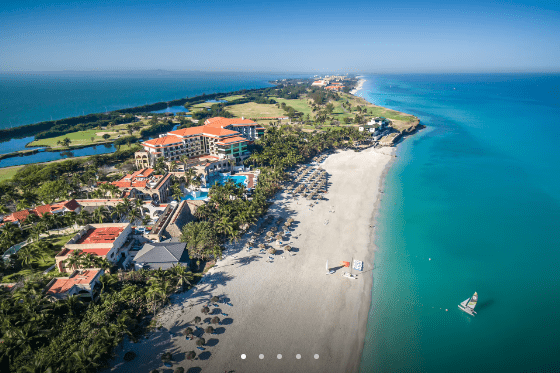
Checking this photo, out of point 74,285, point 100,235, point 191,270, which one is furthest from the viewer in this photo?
point 100,235

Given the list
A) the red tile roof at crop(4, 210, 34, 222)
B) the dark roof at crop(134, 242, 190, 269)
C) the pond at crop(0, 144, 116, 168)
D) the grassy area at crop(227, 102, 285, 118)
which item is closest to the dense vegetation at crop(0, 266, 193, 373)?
the dark roof at crop(134, 242, 190, 269)

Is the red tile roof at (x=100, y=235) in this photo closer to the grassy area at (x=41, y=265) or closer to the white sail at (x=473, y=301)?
the grassy area at (x=41, y=265)

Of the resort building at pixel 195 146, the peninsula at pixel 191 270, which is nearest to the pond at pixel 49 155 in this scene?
the peninsula at pixel 191 270

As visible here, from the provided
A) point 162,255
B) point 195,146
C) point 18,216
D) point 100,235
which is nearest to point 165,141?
point 195,146

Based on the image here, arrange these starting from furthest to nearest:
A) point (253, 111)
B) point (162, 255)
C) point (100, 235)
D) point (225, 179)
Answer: point (253, 111) < point (225, 179) < point (100, 235) < point (162, 255)

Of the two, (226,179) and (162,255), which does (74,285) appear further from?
(226,179)

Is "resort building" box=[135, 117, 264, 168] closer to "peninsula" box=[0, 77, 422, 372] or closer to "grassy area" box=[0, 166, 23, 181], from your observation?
"peninsula" box=[0, 77, 422, 372]

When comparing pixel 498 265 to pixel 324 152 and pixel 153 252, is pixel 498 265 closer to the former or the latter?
pixel 153 252

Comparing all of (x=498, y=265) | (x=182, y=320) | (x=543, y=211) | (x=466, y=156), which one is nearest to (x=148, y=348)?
(x=182, y=320)

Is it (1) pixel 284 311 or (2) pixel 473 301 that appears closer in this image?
(1) pixel 284 311
